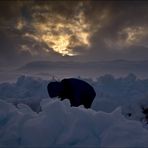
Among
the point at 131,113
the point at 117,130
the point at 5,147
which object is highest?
the point at 131,113

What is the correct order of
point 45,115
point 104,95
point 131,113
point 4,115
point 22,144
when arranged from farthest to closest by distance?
point 104,95, point 131,113, point 4,115, point 45,115, point 22,144

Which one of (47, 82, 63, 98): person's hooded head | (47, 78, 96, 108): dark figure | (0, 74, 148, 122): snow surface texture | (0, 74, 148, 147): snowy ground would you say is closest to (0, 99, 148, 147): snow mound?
(0, 74, 148, 147): snowy ground

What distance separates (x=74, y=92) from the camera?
58.7ft

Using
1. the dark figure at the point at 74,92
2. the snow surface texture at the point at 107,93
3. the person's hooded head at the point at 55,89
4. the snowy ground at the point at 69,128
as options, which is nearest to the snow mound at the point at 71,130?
the snowy ground at the point at 69,128

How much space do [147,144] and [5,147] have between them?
2.48 metres

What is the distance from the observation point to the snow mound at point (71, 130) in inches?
225

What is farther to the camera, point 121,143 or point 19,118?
point 19,118

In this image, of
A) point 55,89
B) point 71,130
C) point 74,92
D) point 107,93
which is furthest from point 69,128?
point 107,93

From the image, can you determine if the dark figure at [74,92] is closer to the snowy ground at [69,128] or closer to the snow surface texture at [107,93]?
the snow surface texture at [107,93]

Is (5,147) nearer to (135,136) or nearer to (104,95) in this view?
(135,136)

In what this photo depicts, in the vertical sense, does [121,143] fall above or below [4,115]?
below

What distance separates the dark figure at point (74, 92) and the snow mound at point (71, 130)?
11267mm

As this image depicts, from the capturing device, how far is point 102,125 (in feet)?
19.7

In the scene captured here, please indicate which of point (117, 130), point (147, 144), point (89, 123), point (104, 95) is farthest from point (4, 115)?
point (104, 95)
